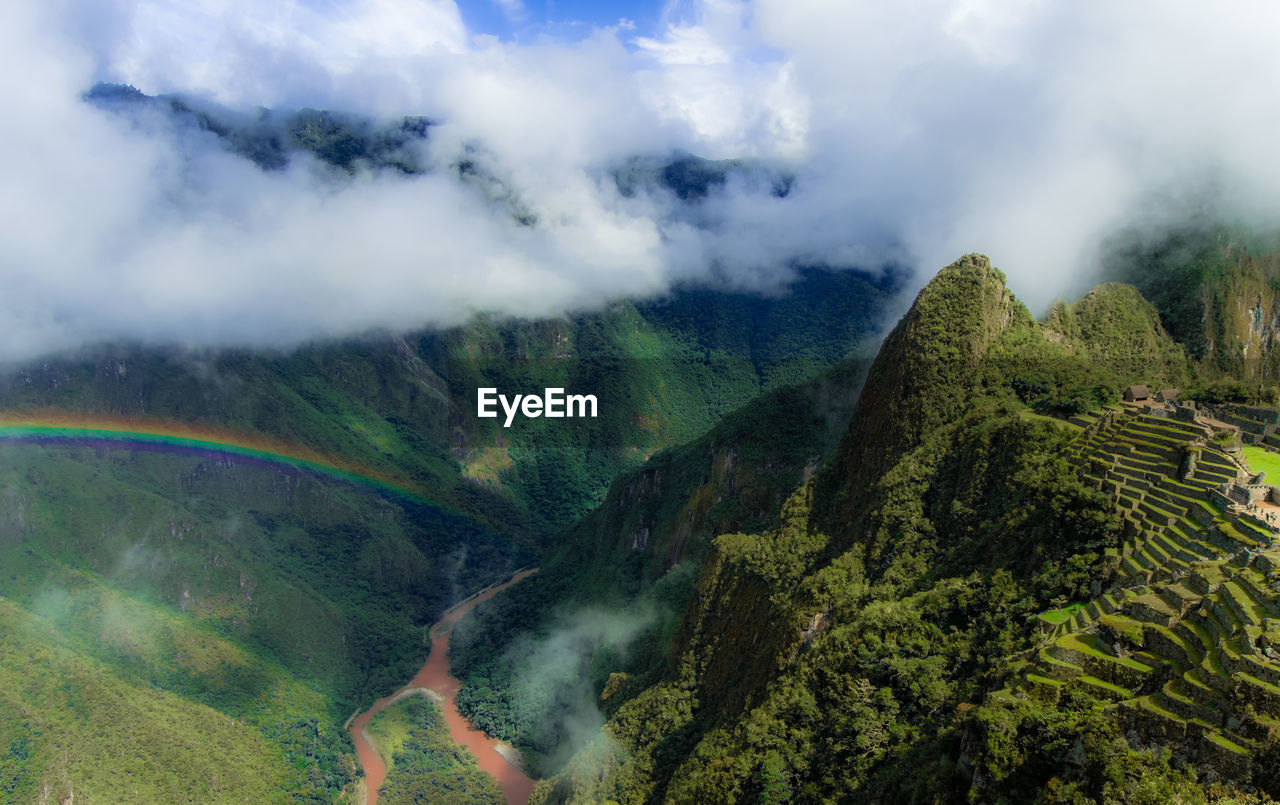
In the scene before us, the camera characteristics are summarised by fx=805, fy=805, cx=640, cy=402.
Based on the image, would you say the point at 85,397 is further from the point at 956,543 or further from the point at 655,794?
the point at 956,543

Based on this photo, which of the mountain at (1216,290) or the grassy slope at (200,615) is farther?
the mountain at (1216,290)

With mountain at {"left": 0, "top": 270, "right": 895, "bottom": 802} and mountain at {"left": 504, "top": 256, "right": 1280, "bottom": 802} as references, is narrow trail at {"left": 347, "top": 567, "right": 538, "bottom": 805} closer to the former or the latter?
mountain at {"left": 0, "top": 270, "right": 895, "bottom": 802}

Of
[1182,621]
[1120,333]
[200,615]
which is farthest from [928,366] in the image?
[200,615]

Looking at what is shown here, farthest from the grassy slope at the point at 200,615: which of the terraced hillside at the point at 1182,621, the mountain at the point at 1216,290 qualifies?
the mountain at the point at 1216,290

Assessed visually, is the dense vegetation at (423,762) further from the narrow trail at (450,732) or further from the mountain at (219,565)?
the narrow trail at (450,732)

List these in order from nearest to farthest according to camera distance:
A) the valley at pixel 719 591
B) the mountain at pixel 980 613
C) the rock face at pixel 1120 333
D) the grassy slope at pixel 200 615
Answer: the mountain at pixel 980 613 → the valley at pixel 719 591 → the rock face at pixel 1120 333 → the grassy slope at pixel 200 615

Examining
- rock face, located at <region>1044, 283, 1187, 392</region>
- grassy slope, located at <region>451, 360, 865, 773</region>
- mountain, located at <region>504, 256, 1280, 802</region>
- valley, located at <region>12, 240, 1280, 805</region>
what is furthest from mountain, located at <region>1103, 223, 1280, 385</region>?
grassy slope, located at <region>451, 360, 865, 773</region>
